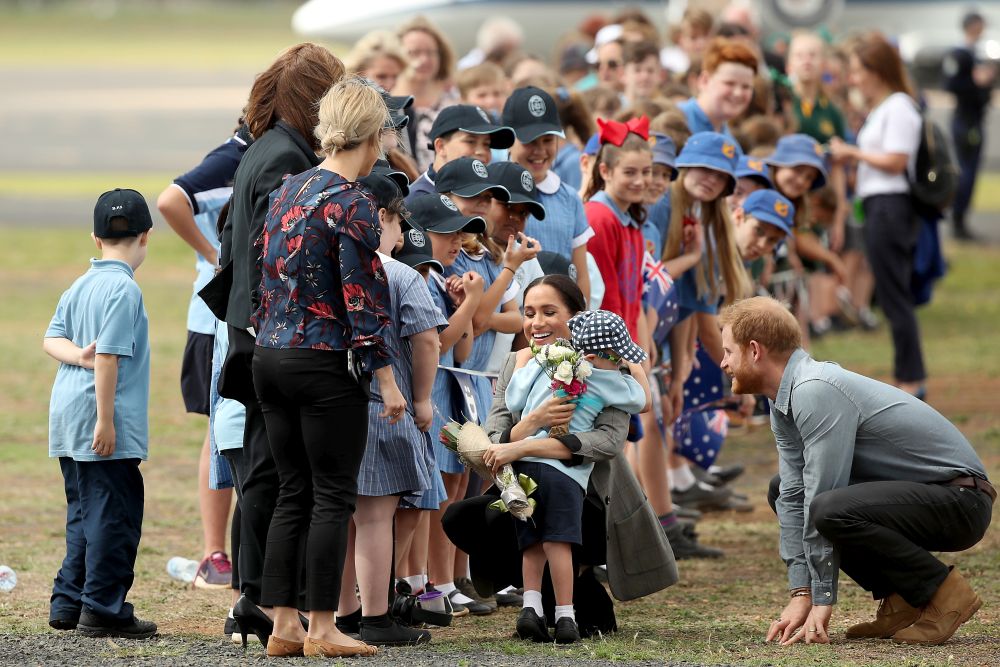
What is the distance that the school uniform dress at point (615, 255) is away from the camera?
267 inches

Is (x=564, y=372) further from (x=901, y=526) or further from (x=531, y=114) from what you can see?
(x=531, y=114)

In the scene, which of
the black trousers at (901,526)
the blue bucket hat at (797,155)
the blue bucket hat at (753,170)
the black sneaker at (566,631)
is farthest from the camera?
the blue bucket hat at (797,155)

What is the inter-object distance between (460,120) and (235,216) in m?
1.71

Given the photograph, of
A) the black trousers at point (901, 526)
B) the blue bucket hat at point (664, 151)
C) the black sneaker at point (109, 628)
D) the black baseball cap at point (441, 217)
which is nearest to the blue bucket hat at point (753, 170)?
the blue bucket hat at point (664, 151)

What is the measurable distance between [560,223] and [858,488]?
1.89m

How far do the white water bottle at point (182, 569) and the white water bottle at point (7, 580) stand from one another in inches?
26.1

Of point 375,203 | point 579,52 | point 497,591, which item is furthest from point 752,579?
point 579,52

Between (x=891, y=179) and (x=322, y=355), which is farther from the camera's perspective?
(x=891, y=179)

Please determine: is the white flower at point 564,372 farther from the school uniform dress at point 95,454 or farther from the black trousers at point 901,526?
the school uniform dress at point 95,454

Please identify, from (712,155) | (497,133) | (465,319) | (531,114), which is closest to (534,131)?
(531,114)

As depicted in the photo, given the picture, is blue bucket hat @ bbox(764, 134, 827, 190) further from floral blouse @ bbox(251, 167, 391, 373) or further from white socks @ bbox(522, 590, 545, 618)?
floral blouse @ bbox(251, 167, 391, 373)

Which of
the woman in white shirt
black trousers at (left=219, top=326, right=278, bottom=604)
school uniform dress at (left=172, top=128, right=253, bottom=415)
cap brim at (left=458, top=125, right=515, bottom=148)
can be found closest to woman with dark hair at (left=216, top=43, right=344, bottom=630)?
black trousers at (left=219, top=326, right=278, bottom=604)

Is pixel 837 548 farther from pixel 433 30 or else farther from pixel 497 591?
pixel 433 30

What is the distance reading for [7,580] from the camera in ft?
20.5
